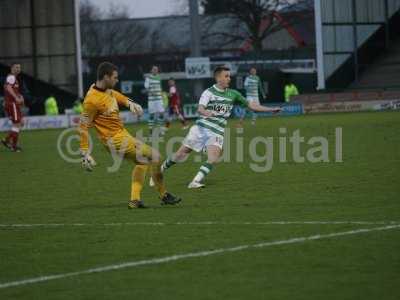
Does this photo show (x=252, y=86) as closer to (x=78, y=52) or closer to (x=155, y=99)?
(x=155, y=99)

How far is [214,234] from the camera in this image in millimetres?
11039

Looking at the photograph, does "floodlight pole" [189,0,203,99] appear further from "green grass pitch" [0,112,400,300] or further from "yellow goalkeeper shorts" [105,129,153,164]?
"yellow goalkeeper shorts" [105,129,153,164]

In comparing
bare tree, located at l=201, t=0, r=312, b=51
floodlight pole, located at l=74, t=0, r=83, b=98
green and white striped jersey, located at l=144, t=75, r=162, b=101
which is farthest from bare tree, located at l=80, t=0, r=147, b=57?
green and white striped jersey, located at l=144, t=75, r=162, b=101

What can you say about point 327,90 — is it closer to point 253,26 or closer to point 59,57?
point 59,57

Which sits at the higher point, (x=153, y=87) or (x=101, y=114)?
(x=153, y=87)

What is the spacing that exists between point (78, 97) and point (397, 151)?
34541 millimetres

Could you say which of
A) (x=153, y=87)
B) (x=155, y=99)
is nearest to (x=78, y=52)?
(x=153, y=87)

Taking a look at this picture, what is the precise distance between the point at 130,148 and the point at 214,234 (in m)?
2.84

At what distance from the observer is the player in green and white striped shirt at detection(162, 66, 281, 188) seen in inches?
659

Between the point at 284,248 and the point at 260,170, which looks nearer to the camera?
the point at 284,248

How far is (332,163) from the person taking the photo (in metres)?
20.2

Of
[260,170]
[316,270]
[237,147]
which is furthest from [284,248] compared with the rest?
[237,147]

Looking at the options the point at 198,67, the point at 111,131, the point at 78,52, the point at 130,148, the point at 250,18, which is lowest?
the point at 130,148

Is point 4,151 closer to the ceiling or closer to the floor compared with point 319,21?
closer to the floor
